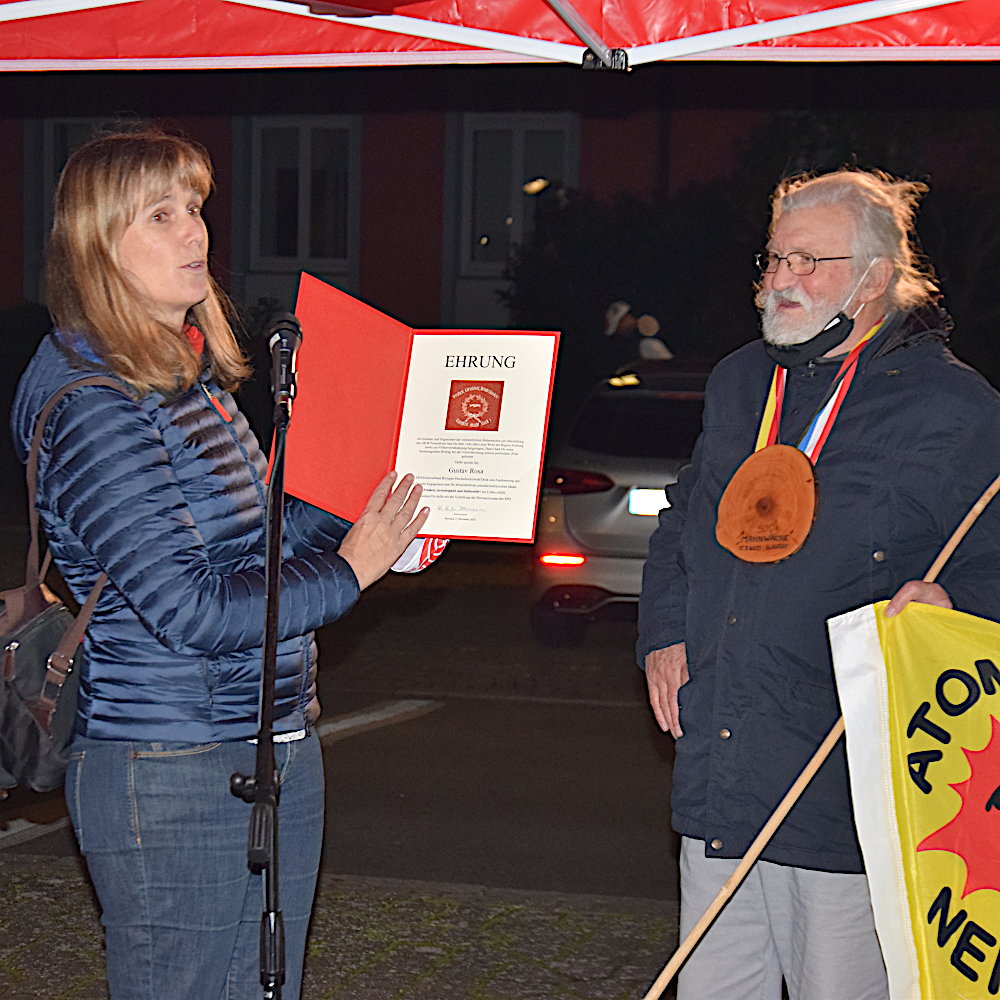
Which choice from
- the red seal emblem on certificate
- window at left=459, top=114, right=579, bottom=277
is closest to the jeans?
the red seal emblem on certificate

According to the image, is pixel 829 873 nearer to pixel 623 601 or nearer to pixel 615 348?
pixel 623 601

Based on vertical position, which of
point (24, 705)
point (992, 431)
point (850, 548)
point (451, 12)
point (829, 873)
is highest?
point (451, 12)

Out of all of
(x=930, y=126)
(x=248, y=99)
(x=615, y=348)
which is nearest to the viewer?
(x=930, y=126)

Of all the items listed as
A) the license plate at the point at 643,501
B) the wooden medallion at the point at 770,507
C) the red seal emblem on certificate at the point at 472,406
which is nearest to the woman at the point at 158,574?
the red seal emblem on certificate at the point at 472,406

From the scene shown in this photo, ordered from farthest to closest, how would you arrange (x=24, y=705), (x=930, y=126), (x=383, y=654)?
1. (x=930, y=126)
2. (x=383, y=654)
3. (x=24, y=705)

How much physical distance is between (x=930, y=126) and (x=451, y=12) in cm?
1581

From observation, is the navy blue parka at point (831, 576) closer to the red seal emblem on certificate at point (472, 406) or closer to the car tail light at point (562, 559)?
the red seal emblem on certificate at point (472, 406)

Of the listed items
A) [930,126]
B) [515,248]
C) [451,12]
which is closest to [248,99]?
[515,248]

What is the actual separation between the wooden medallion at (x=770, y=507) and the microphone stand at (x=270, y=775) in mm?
1152

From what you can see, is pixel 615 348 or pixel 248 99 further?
pixel 248 99

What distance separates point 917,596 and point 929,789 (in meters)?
0.40

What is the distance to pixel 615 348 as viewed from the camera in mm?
20344

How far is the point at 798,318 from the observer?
3.44 meters

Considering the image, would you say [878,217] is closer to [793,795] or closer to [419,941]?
[793,795]
